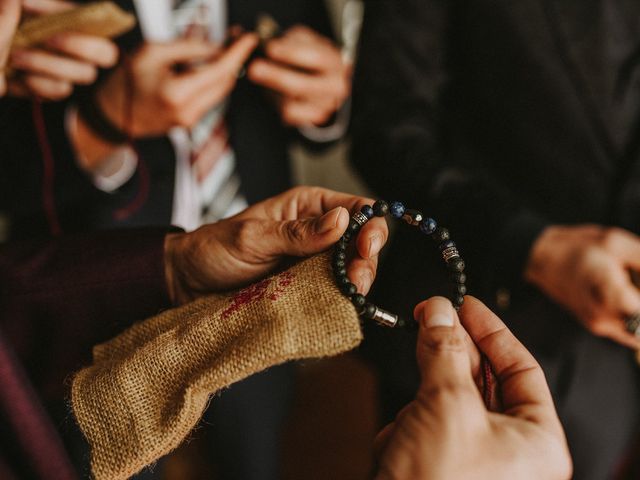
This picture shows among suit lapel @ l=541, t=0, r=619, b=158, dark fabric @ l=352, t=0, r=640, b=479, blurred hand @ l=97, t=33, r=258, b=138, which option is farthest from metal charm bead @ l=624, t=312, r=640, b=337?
blurred hand @ l=97, t=33, r=258, b=138

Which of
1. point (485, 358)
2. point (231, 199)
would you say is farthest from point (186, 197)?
point (485, 358)

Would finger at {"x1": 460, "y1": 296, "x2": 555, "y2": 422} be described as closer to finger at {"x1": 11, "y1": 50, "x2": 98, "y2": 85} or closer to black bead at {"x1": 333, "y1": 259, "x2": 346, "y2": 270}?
black bead at {"x1": 333, "y1": 259, "x2": 346, "y2": 270}

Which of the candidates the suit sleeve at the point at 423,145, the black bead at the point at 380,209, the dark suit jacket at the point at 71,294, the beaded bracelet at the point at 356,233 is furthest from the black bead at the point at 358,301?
the suit sleeve at the point at 423,145

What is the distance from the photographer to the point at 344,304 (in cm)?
50

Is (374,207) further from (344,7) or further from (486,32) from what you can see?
(344,7)

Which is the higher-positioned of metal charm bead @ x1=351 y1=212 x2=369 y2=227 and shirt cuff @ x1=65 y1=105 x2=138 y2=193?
metal charm bead @ x1=351 y1=212 x2=369 y2=227

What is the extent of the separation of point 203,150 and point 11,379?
69 cm

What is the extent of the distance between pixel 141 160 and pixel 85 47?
239mm

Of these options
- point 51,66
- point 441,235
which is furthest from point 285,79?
point 441,235

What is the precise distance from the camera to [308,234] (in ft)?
1.73

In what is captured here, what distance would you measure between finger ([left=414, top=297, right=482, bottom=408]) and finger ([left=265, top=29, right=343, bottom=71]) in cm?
77

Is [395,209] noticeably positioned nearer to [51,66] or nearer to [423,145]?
[423,145]

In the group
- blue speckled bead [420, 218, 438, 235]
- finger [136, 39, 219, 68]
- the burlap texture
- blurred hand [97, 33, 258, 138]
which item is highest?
the burlap texture

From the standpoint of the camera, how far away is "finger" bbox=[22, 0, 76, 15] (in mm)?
783
